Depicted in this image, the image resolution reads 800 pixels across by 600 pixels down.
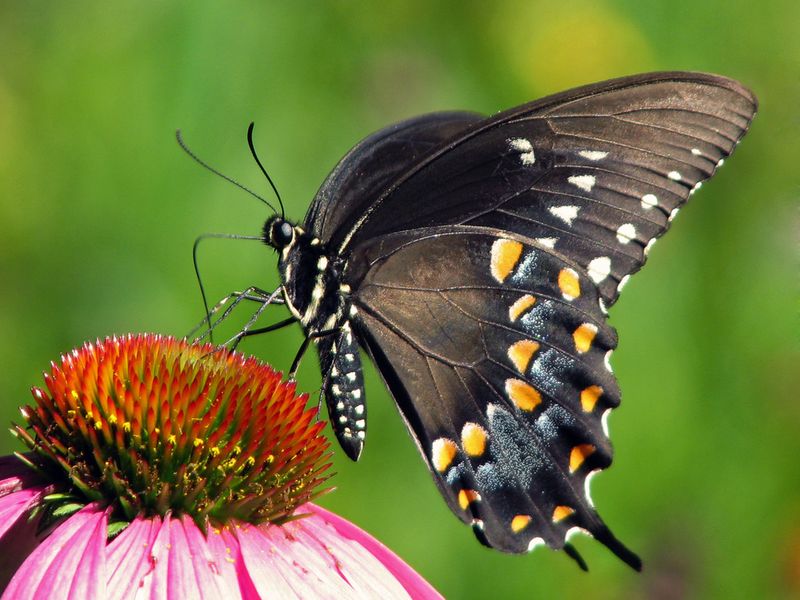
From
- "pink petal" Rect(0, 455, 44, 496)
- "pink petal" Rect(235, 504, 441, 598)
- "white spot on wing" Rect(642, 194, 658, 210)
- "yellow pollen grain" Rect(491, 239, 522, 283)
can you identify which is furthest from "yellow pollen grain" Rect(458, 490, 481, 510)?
"pink petal" Rect(0, 455, 44, 496)

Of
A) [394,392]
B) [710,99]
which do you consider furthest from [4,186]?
[710,99]

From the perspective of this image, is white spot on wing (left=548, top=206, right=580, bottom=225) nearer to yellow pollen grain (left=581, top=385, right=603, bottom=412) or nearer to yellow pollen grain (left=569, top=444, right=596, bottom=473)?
yellow pollen grain (left=581, top=385, right=603, bottom=412)

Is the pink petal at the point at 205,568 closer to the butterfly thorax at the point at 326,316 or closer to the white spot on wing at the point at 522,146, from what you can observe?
the butterfly thorax at the point at 326,316

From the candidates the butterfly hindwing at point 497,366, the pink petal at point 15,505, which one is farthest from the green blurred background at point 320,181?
the pink petal at point 15,505

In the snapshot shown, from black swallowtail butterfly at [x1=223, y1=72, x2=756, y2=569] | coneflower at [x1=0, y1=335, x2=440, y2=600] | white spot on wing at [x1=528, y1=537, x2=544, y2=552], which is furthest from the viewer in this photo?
black swallowtail butterfly at [x1=223, y1=72, x2=756, y2=569]

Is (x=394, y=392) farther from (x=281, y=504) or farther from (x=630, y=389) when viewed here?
(x=630, y=389)

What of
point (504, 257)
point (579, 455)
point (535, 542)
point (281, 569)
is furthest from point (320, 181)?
point (281, 569)

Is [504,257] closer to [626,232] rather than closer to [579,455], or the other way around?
[626,232]

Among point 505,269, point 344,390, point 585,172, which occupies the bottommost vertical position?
point 344,390
